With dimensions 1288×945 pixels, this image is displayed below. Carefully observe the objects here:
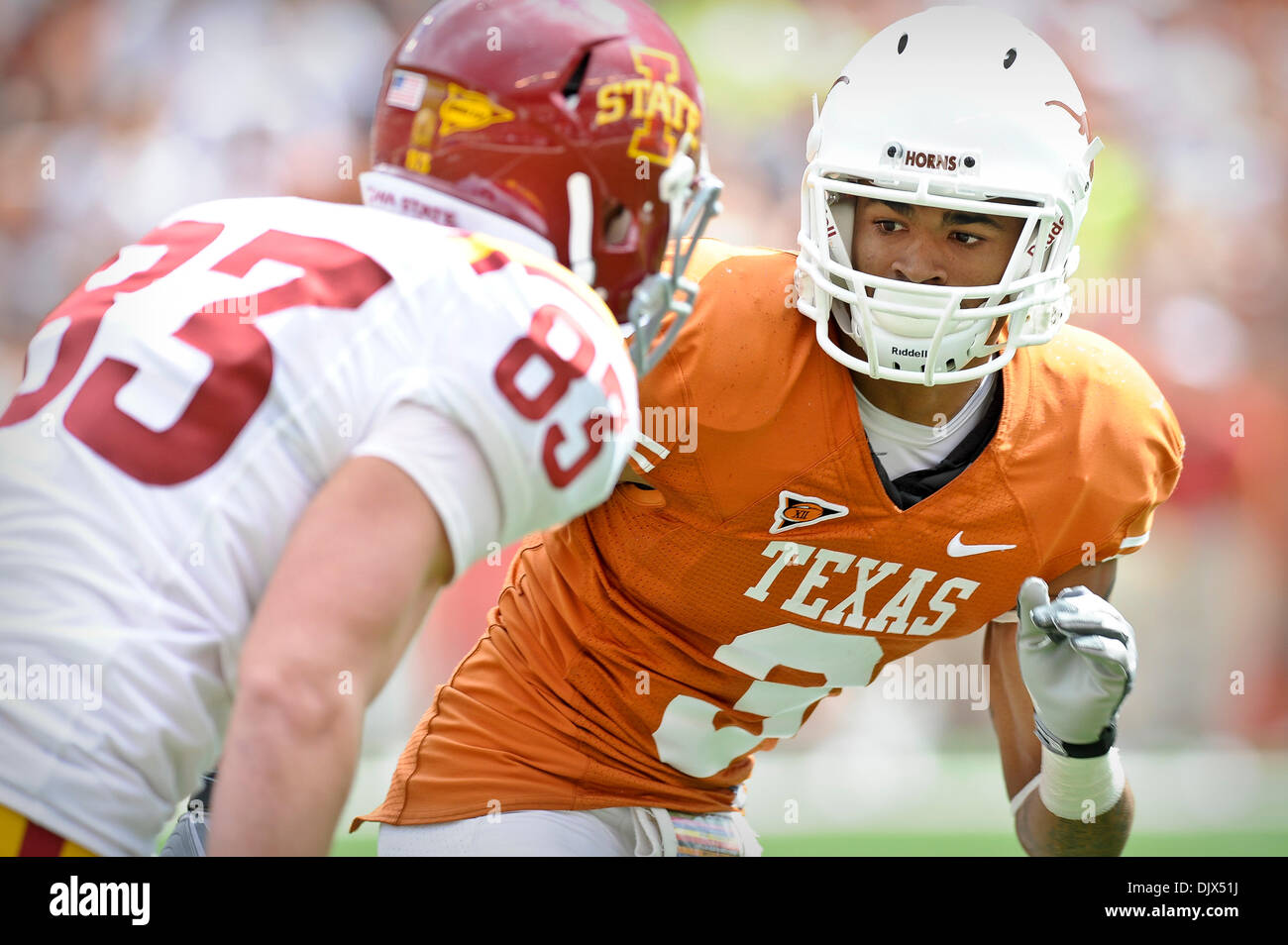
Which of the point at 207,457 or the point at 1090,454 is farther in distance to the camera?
the point at 1090,454

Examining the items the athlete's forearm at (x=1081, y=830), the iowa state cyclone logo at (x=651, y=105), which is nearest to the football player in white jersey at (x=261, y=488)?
Result: the iowa state cyclone logo at (x=651, y=105)

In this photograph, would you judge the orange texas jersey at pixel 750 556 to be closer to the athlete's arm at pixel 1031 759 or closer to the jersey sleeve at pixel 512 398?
the athlete's arm at pixel 1031 759

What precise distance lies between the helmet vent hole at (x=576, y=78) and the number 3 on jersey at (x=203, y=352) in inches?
14.4

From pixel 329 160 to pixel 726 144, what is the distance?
1.39 metres

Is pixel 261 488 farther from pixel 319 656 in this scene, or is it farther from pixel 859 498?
pixel 859 498

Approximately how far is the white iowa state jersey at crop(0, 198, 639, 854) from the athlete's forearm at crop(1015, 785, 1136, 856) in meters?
1.35

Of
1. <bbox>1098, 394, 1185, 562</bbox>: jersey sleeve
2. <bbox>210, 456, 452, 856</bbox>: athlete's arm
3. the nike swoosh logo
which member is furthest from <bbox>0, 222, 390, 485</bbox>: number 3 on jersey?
<bbox>1098, 394, 1185, 562</bbox>: jersey sleeve

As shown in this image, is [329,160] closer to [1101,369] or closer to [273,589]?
[1101,369]

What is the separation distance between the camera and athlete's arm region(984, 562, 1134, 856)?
2162mm

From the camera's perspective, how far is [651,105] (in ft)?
4.91

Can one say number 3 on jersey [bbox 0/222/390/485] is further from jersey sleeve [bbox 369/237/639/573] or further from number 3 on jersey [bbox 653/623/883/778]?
number 3 on jersey [bbox 653/623/883/778]

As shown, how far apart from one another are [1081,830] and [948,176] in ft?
3.56

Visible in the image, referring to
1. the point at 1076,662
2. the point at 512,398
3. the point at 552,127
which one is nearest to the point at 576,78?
the point at 552,127

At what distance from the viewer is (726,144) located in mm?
4750
